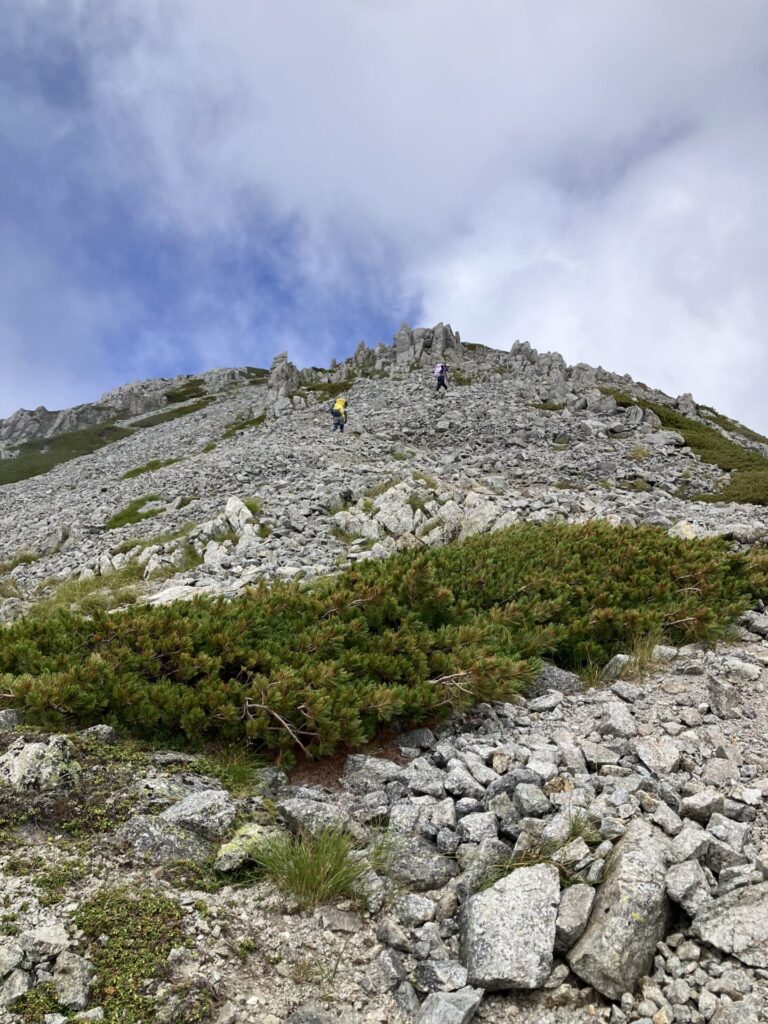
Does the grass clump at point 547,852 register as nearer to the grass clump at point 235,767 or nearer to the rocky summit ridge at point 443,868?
the rocky summit ridge at point 443,868

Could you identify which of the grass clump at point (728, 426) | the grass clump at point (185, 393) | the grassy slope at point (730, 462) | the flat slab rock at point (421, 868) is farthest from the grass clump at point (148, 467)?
the grass clump at point (185, 393)

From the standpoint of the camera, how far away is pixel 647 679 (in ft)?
30.3

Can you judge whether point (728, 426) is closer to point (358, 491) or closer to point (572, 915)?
point (358, 491)

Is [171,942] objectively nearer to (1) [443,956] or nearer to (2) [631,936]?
(1) [443,956]

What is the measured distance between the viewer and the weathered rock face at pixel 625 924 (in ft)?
13.1

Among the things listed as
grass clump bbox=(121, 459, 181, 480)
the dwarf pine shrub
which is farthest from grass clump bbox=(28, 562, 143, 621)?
grass clump bbox=(121, 459, 181, 480)


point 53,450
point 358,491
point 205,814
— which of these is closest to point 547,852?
point 205,814

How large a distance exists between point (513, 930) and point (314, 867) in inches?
65.1

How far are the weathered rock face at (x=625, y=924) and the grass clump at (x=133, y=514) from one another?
84.1 ft

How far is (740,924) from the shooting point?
13.3 feet

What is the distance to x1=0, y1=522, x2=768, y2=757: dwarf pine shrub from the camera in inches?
283

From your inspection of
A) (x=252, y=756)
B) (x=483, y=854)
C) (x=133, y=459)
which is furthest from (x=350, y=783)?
(x=133, y=459)

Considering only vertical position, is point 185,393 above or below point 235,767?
above

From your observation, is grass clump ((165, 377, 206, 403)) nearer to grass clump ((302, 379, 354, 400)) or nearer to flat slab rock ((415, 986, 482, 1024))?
grass clump ((302, 379, 354, 400))
